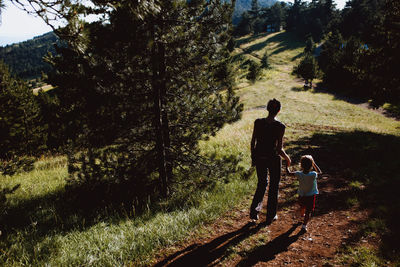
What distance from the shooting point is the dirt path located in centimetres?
365

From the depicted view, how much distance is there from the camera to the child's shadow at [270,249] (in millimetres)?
3654

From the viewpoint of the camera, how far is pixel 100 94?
4977mm

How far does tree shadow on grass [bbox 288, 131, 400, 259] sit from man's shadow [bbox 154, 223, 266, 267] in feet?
7.63

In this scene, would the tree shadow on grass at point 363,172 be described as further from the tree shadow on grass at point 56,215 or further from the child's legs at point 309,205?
the tree shadow on grass at point 56,215

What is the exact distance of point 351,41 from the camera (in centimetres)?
4466

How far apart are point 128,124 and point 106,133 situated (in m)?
0.56

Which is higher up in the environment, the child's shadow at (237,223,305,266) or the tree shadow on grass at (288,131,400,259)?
the child's shadow at (237,223,305,266)

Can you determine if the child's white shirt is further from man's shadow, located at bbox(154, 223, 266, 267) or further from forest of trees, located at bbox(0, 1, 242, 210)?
forest of trees, located at bbox(0, 1, 242, 210)

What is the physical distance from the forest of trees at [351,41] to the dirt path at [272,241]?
14.4 metres

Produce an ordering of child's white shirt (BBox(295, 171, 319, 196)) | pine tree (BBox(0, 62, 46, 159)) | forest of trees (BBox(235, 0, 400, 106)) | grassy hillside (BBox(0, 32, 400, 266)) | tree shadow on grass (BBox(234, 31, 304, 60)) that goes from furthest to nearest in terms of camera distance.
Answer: tree shadow on grass (BBox(234, 31, 304, 60)) → pine tree (BBox(0, 62, 46, 159)) → forest of trees (BBox(235, 0, 400, 106)) → child's white shirt (BBox(295, 171, 319, 196)) → grassy hillside (BBox(0, 32, 400, 266))

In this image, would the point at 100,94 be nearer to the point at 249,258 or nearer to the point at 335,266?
the point at 249,258

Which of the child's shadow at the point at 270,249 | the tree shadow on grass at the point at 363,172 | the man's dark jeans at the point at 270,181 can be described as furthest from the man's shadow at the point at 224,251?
the tree shadow on grass at the point at 363,172

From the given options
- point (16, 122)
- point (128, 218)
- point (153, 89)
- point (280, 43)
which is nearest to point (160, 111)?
point (153, 89)

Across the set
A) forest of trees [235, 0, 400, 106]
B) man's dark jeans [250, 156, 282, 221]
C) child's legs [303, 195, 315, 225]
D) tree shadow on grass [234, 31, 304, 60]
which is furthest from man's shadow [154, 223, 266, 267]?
tree shadow on grass [234, 31, 304, 60]
